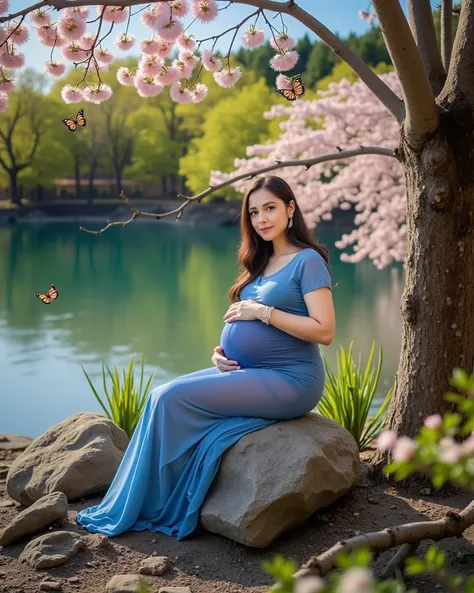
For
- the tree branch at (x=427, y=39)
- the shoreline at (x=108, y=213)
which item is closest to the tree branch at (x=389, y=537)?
the tree branch at (x=427, y=39)

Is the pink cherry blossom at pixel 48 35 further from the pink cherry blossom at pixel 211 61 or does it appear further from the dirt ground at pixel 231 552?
the dirt ground at pixel 231 552

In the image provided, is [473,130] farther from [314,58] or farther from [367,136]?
[314,58]

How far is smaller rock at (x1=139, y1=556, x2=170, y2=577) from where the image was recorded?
109 inches

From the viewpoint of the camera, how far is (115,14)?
3885 mm

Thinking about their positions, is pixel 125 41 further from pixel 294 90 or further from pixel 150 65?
pixel 294 90

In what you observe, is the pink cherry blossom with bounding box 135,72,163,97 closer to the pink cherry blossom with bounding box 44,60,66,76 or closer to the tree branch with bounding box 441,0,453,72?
the pink cherry blossom with bounding box 44,60,66,76

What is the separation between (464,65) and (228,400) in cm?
190

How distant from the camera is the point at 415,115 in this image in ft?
10.7

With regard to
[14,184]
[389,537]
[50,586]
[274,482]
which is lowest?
[50,586]

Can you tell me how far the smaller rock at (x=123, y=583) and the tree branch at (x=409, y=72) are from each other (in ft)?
7.25

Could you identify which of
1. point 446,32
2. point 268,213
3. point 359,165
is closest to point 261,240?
point 268,213

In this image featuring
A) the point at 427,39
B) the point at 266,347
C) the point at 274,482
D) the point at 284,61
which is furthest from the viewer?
the point at 284,61

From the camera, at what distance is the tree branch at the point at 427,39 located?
12.3 ft

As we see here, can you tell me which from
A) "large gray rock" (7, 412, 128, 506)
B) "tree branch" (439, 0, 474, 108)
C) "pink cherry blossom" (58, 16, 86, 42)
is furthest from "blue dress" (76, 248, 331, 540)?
"pink cherry blossom" (58, 16, 86, 42)
